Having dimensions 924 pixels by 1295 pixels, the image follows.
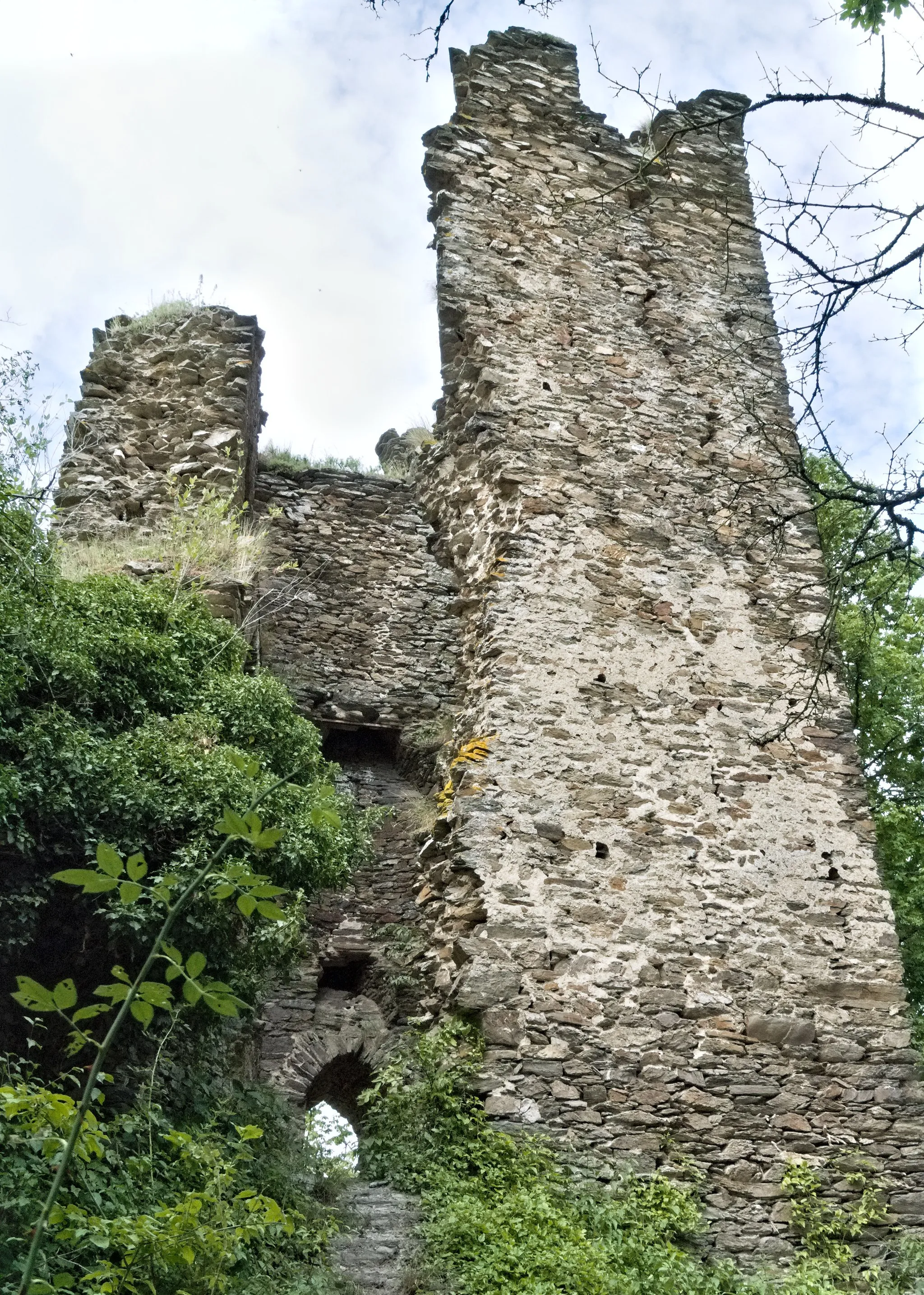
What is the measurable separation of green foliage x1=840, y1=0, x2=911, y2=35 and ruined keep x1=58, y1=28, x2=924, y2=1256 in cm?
89

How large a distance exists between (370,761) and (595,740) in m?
2.02

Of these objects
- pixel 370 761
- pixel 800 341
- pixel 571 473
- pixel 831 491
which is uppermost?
pixel 571 473

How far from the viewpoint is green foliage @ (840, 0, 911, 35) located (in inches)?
147

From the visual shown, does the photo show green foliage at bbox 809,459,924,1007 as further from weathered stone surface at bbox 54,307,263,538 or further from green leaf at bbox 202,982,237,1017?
green leaf at bbox 202,982,237,1017

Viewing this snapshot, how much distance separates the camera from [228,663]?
571cm

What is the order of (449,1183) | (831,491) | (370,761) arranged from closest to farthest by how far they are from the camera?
(831,491), (449,1183), (370,761)

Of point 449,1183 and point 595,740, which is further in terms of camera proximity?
point 595,740

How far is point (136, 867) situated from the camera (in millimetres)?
2084

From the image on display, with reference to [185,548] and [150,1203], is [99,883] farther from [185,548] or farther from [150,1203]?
[185,548]

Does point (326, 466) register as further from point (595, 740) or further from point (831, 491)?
point (831, 491)

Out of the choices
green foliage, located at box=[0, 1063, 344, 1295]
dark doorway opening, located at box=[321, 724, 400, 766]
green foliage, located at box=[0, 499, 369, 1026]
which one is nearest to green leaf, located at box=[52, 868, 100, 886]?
green foliage, located at box=[0, 1063, 344, 1295]

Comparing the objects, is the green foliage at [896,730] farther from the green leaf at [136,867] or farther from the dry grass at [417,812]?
the green leaf at [136,867]

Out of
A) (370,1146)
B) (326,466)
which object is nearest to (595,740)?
(370,1146)

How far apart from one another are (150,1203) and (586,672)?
3.67 meters
